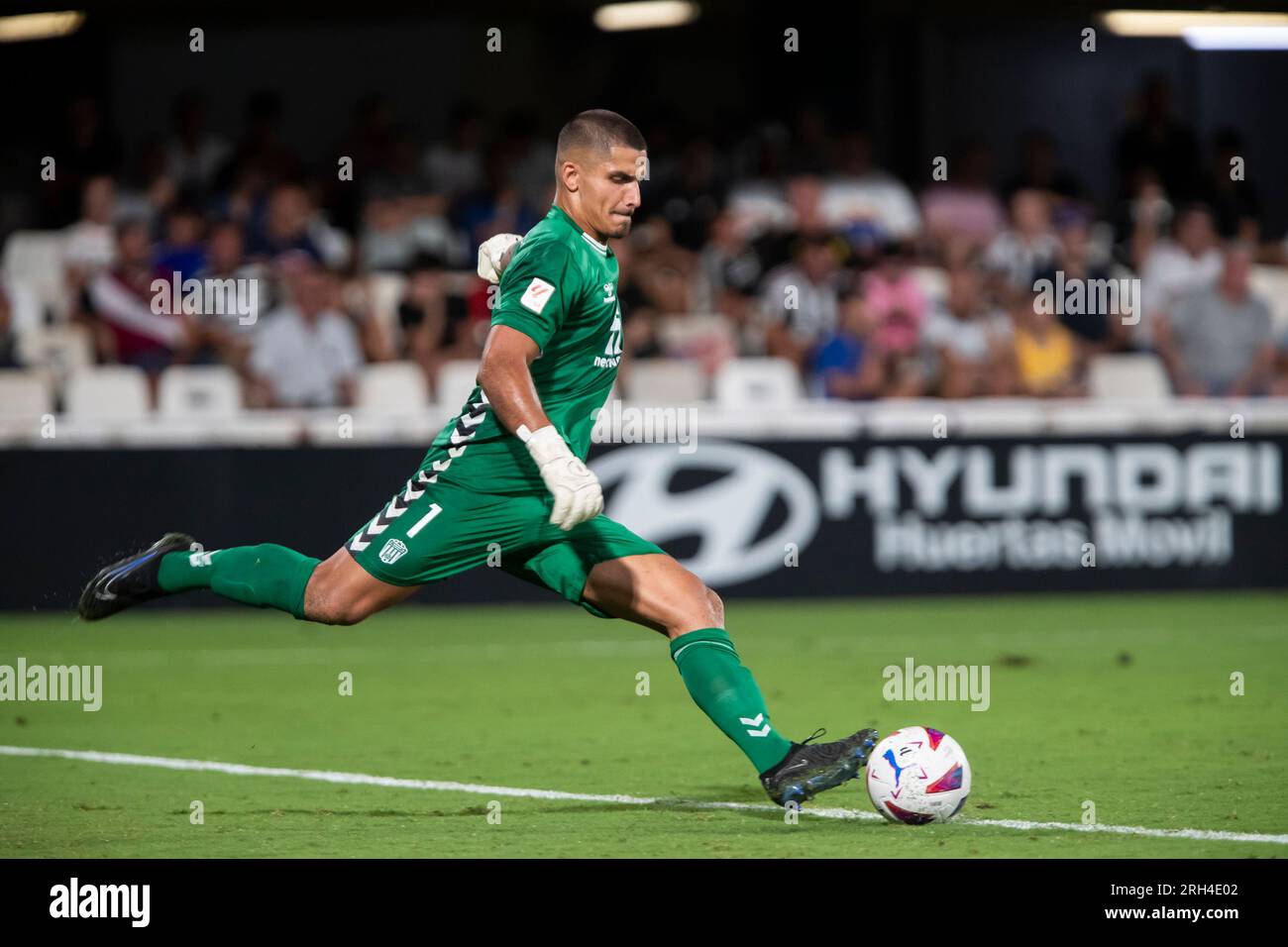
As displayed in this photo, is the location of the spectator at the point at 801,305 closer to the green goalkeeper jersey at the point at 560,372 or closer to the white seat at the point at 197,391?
the white seat at the point at 197,391

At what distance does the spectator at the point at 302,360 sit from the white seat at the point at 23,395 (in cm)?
147

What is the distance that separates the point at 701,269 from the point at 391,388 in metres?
3.07

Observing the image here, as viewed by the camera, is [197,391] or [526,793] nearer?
[526,793]

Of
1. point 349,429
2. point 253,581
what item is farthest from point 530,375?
point 349,429

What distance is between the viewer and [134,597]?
6.99m

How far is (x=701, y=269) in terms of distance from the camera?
15.5m

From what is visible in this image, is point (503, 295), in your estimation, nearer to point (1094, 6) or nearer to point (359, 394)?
point (359, 394)

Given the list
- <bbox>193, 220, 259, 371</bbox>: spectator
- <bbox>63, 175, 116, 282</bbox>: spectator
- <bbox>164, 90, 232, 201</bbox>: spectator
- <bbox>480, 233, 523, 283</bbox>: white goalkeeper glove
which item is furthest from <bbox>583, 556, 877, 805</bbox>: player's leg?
<bbox>164, 90, 232, 201</bbox>: spectator

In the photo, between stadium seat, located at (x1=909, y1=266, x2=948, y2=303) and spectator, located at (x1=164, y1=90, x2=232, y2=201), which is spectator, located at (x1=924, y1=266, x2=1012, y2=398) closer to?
stadium seat, located at (x1=909, y1=266, x2=948, y2=303)

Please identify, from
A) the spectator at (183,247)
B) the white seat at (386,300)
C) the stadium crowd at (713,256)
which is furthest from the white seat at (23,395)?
the white seat at (386,300)

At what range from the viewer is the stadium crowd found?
559 inches

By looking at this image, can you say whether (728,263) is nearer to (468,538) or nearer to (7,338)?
(7,338)

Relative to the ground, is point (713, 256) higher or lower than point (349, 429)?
higher

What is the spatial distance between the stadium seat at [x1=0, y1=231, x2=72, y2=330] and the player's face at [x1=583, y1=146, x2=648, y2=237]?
881cm
